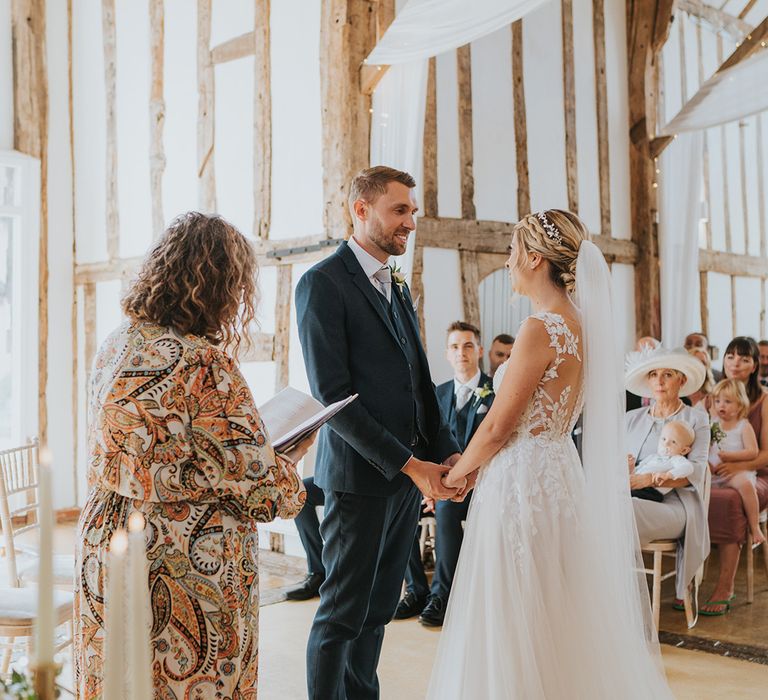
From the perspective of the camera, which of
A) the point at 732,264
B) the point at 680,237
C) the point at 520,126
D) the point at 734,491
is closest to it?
the point at 734,491

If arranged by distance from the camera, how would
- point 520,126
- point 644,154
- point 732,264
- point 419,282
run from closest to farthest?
1. point 419,282
2. point 520,126
3. point 644,154
4. point 732,264

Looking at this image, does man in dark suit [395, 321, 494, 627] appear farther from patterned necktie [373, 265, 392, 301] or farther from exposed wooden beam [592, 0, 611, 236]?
exposed wooden beam [592, 0, 611, 236]

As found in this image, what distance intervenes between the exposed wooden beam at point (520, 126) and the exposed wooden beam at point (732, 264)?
3.90 m

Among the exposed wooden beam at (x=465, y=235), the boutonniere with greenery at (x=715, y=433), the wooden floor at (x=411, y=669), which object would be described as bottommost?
the wooden floor at (x=411, y=669)

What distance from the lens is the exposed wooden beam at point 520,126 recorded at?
7.39m

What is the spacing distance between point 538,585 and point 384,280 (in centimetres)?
107

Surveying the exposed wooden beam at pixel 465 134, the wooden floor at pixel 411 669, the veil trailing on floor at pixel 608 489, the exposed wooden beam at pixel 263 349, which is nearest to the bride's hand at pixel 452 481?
the veil trailing on floor at pixel 608 489

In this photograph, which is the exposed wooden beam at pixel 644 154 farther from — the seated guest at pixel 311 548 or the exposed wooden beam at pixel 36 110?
the exposed wooden beam at pixel 36 110

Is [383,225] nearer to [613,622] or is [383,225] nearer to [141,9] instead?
[613,622]

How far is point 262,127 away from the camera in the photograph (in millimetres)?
6504

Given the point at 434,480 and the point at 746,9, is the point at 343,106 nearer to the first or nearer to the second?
the point at 434,480

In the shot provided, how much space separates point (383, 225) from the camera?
2725 mm

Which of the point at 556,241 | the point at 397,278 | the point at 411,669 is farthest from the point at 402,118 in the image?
the point at 411,669

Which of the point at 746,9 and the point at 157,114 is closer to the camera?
the point at 157,114
